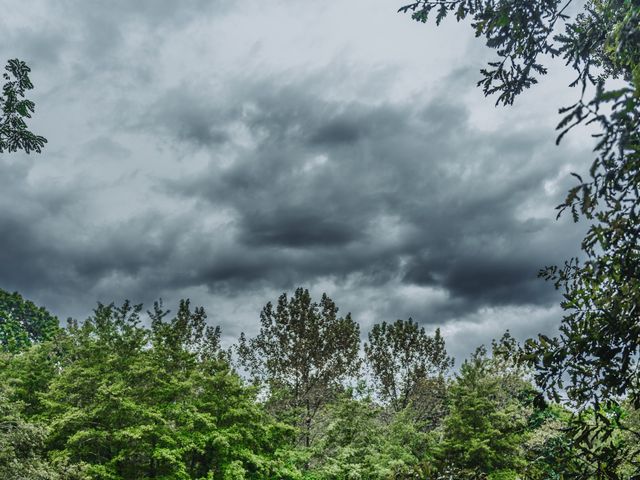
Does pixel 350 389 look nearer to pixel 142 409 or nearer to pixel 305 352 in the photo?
pixel 305 352

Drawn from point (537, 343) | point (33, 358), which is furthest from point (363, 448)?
point (537, 343)

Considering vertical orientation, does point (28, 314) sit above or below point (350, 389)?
above

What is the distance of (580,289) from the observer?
6.26 meters

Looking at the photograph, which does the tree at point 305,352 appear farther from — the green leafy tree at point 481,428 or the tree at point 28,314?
the tree at point 28,314

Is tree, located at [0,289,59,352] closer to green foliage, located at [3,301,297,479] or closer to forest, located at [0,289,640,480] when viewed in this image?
forest, located at [0,289,640,480]

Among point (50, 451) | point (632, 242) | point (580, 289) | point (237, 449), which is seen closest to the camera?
point (632, 242)

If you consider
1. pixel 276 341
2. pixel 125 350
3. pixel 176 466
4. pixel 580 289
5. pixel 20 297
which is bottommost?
pixel 176 466

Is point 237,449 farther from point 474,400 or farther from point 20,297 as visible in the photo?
point 20,297

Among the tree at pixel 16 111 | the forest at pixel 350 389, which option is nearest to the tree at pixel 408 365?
the forest at pixel 350 389

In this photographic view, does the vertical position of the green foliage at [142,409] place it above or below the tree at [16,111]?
below

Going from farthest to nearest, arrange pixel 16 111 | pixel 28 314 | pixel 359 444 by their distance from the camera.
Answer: pixel 28 314
pixel 359 444
pixel 16 111

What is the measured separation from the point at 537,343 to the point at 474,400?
19932 mm

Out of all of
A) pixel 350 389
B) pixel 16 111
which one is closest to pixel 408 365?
pixel 350 389

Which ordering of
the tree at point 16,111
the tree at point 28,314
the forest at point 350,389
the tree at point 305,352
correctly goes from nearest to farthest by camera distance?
the forest at point 350,389 → the tree at point 16,111 → the tree at point 305,352 → the tree at point 28,314
